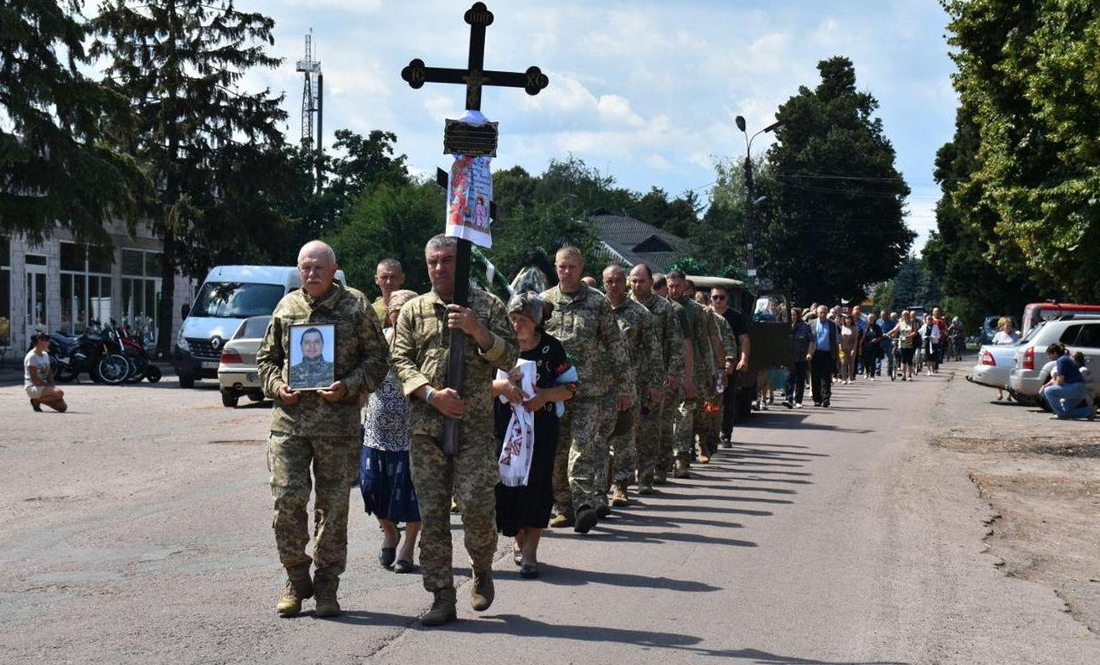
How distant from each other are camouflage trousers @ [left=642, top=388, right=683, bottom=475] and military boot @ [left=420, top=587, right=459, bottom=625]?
18.2ft

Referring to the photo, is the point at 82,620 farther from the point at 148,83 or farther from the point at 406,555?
the point at 148,83

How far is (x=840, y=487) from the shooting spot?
44.2 feet

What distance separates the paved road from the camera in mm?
6578

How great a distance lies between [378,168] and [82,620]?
8227 cm

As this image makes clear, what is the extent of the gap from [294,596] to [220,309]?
22.8m

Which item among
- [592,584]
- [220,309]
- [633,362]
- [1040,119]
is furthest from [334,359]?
[220,309]

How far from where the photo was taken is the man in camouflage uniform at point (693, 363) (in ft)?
43.8

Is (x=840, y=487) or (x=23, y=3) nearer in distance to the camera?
(x=840, y=487)

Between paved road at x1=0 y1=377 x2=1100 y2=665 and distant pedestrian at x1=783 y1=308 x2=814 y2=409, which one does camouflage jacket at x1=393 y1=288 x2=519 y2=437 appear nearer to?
paved road at x1=0 y1=377 x2=1100 y2=665

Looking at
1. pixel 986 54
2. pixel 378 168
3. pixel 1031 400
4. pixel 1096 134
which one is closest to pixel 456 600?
pixel 1096 134

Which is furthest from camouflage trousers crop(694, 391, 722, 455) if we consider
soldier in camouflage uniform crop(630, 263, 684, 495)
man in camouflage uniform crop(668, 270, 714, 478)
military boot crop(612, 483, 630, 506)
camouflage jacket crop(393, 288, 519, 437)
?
camouflage jacket crop(393, 288, 519, 437)

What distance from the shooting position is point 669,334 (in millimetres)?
12445

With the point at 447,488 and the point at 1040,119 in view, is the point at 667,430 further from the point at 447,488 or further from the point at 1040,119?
the point at 1040,119

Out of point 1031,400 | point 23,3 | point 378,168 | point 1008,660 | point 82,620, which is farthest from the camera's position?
point 378,168
